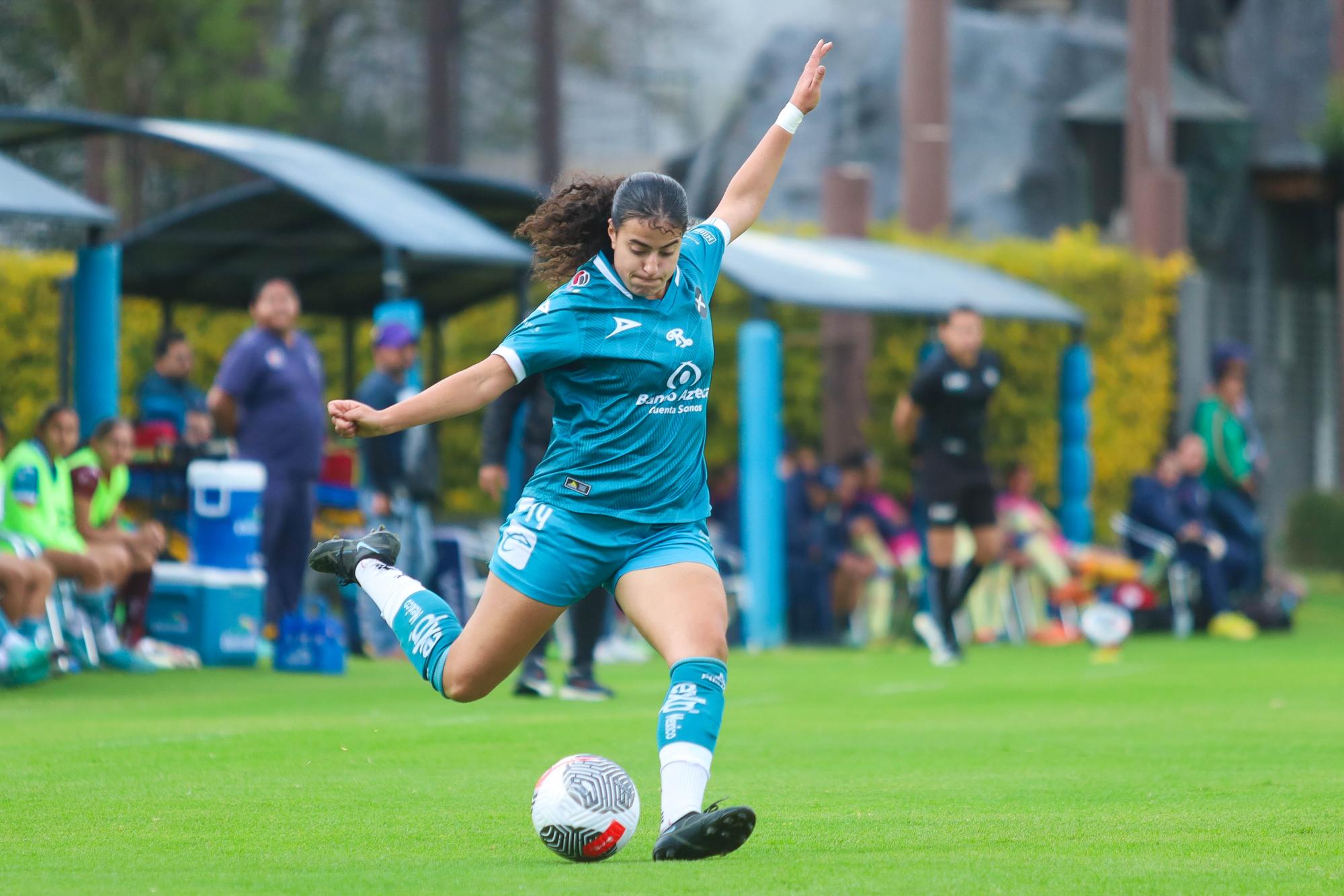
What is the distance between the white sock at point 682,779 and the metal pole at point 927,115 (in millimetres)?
17386

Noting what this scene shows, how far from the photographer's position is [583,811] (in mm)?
5574

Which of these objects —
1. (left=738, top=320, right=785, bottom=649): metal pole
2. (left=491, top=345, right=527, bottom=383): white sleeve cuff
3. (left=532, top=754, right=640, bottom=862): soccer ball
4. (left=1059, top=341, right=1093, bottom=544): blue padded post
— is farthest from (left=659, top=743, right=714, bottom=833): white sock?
(left=1059, top=341, right=1093, bottom=544): blue padded post

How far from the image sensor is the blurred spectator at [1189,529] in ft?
58.0

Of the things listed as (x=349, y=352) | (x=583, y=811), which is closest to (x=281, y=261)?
(x=349, y=352)

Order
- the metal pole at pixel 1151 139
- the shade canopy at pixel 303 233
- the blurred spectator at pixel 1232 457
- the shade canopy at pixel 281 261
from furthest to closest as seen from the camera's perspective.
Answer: the metal pole at pixel 1151 139, the blurred spectator at pixel 1232 457, the shade canopy at pixel 281 261, the shade canopy at pixel 303 233

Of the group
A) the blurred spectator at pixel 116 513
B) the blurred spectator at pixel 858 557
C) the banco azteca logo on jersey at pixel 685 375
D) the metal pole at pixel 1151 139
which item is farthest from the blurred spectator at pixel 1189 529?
the banco azteca logo on jersey at pixel 685 375

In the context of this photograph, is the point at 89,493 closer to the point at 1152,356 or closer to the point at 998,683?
the point at 998,683

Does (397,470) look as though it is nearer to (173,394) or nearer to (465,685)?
(173,394)

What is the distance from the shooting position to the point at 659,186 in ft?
19.1

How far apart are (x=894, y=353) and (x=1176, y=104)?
1452 cm

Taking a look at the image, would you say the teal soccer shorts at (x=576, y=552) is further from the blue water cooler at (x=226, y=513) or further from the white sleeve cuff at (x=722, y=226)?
the blue water cooler at (x=226, y=513)

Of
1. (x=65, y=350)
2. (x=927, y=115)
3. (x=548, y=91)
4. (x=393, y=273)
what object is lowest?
(x=65, y=350)

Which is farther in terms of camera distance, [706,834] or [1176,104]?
[1176,104]

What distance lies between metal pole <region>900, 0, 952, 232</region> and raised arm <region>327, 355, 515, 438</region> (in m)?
17.0
